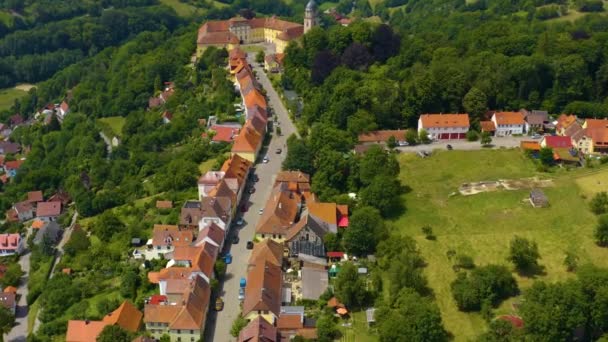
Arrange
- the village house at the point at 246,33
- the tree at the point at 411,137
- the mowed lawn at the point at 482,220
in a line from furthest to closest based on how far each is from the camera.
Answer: the village house at the point at 246,33
the tree at the point at 411,137
the mowed lawn at the point at 482,220

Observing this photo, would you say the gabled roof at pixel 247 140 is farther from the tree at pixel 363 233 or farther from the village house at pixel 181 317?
the village house at pixel 181 317

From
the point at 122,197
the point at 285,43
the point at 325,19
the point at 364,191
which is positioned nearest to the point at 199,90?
the point at 285,43

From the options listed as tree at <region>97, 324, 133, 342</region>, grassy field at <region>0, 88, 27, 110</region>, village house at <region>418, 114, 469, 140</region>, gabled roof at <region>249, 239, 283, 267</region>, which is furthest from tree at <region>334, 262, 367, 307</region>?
grassy field at <region>0, 88, 27, 110</region>

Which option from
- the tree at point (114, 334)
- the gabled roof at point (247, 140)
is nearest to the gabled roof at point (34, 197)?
the gabled roof at point (247, 140)

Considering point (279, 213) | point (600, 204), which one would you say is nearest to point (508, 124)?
point (600, 204)

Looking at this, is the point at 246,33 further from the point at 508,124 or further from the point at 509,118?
the point at 508,124

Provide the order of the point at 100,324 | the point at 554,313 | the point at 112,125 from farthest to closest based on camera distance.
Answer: the point at 112,125
the point at 100,324
the point at 554,313
